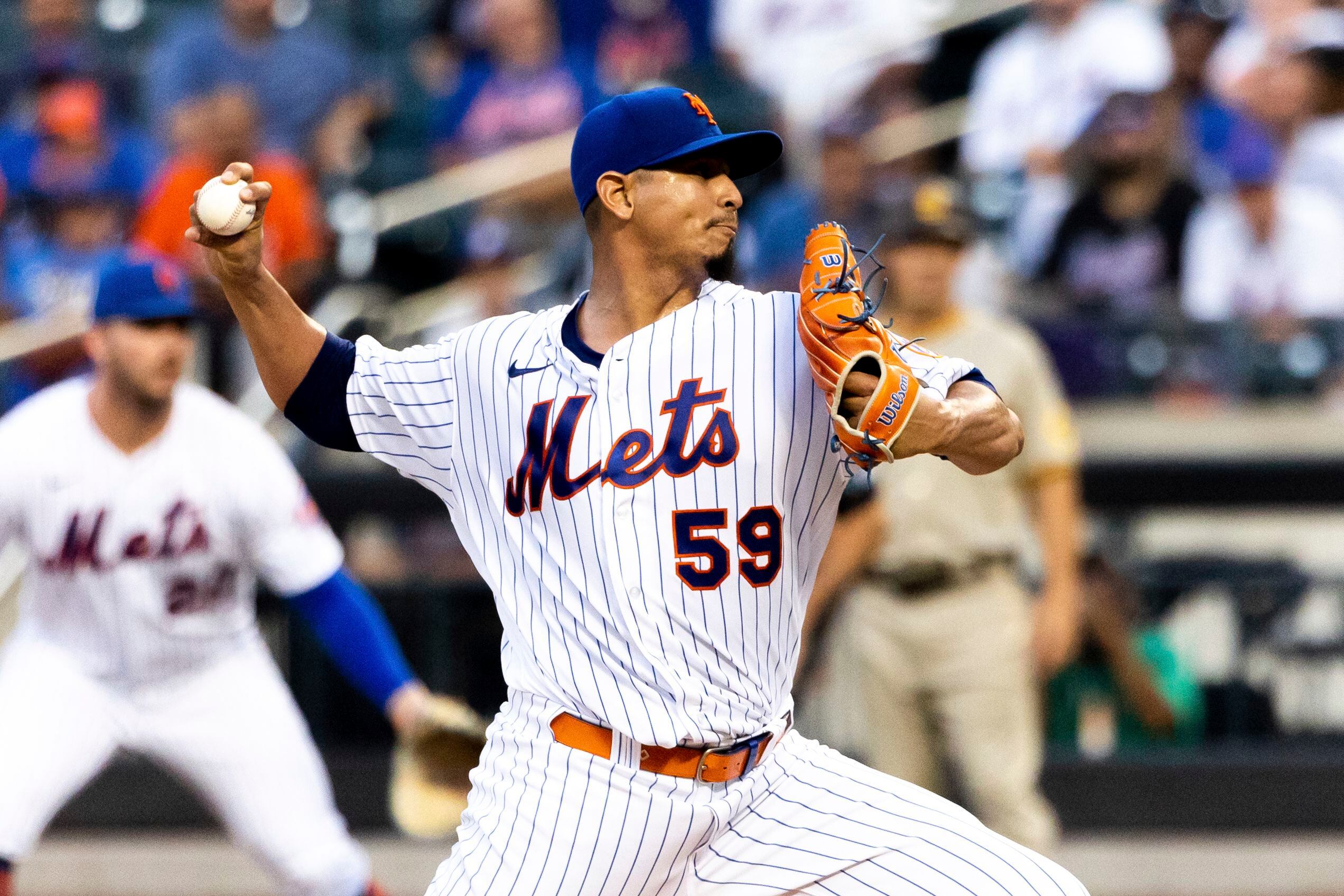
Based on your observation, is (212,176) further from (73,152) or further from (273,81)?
(273,81)

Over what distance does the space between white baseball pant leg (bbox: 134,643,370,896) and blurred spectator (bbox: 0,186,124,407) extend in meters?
2.84

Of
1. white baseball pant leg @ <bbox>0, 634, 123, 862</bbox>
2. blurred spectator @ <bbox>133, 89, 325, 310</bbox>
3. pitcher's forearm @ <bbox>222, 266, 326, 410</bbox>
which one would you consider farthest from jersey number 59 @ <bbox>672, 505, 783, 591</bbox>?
blurred spectator @ <bbox>133, 89, 325, 310</bbox>

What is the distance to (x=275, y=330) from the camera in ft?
10.5

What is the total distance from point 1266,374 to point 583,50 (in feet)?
12.0

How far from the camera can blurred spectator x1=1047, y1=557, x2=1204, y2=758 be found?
21.7 ft

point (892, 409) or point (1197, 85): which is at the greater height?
point (1197, 85)

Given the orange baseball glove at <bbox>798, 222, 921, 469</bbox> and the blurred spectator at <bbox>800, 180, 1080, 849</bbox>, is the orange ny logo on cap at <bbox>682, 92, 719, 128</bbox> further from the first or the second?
the blurred spectator at <bbox>800, 180, 1080, 849</bbox>

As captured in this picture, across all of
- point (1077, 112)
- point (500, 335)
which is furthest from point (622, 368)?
point (1077, 112)

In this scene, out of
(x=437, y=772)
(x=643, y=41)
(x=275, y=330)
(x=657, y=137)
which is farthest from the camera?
(x=643, y=41)

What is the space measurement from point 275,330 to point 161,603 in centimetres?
177

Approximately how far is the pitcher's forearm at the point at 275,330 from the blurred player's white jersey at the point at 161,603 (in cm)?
156

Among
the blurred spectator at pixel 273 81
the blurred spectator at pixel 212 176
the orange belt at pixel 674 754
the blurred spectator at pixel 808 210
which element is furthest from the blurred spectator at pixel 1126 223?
the orange belt at pixel 674 754

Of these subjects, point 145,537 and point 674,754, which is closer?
point 674,754

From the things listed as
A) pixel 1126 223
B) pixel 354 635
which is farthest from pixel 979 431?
pixel 1126 223
